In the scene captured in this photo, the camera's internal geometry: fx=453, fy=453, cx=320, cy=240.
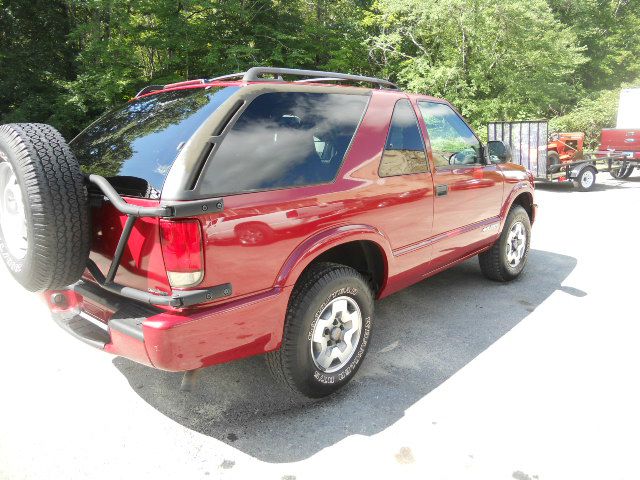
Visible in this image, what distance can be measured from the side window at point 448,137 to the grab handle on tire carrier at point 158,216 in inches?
82.7

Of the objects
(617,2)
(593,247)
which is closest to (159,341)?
(593,247)

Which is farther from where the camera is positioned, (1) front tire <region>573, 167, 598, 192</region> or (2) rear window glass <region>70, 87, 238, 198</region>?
(1) front tire <region>573, 167, 598, 192</region>

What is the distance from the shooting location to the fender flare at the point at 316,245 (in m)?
2.39

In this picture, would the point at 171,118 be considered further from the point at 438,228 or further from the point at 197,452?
the point at 438,228

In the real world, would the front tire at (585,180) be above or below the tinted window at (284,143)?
below

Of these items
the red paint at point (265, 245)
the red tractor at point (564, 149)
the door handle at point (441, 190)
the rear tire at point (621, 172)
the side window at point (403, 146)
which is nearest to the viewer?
the red paint at point (265, 245)

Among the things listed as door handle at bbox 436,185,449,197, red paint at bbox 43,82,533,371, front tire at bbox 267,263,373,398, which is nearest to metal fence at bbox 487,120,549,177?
door handle at bbox 436,185,449,197

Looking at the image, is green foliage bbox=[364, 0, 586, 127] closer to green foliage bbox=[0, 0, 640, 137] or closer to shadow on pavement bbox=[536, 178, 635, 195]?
green foliage bbox=[0, 0, 640, 137]

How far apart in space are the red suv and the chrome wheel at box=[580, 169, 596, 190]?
10221mm

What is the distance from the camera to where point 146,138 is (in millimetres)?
2453

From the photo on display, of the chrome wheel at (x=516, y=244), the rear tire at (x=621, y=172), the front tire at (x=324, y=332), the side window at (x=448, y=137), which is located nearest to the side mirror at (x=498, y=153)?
the side window at (x=448, y=137)

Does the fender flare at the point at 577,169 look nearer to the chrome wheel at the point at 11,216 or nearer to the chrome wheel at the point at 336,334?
the chrome wheel at the point at 336,334

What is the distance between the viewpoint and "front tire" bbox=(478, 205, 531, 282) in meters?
4.59

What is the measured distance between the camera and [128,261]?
2.25 m
